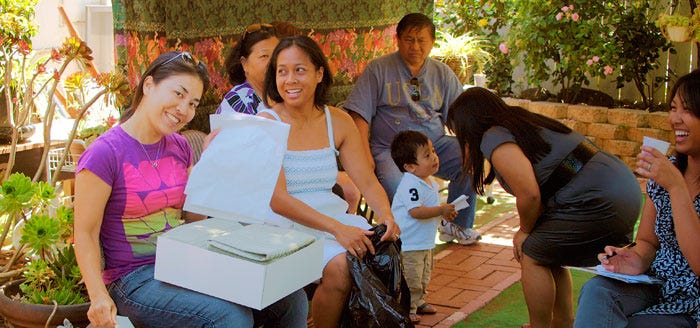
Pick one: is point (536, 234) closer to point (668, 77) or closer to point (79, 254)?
point (79, 254)

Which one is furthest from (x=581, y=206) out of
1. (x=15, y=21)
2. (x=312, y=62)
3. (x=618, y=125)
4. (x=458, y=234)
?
(x=618, y=125)

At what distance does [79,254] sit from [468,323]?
7.89 feet

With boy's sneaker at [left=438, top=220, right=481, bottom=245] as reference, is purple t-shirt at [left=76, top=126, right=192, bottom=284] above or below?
above

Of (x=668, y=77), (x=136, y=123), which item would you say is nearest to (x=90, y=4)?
(x=668, y=77)

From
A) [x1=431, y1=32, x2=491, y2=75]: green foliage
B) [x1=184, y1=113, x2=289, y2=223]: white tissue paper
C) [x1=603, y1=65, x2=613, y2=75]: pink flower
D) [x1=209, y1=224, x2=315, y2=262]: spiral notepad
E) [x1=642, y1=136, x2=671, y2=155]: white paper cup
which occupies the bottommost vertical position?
[x1=209, y1=224, x2=315, y2=262]: spiral notepad

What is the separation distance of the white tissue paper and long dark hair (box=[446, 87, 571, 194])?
1.02m

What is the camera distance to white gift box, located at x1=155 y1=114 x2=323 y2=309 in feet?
9.43

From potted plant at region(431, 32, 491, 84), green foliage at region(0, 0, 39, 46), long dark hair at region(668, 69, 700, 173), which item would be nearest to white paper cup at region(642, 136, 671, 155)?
long dark hair at region(668, 69, 700, 173)

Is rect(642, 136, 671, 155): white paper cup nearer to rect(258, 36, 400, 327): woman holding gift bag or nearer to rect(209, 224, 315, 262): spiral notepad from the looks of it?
rect(258, 36, 400, 327): woman holding gift bag

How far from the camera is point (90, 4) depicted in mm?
10906

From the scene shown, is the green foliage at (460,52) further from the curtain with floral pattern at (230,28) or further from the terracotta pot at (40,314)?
the terracotta pot at (40,314)

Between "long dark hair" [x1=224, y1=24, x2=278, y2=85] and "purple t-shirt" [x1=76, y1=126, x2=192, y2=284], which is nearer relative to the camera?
"purple t-shirt" [x1=76, y1=126, x2=192, y2=284]

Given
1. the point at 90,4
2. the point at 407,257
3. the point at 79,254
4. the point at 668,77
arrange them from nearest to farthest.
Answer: the point at 79,254 < the point at 407,257 < the point at 668,77 < the point at 90,4

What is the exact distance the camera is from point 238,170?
10.2 feet
